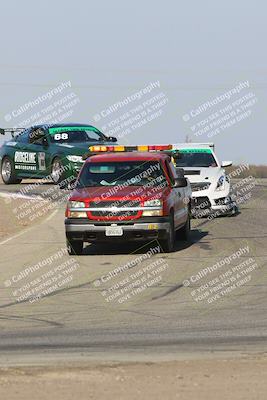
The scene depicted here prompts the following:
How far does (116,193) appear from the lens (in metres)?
14.4

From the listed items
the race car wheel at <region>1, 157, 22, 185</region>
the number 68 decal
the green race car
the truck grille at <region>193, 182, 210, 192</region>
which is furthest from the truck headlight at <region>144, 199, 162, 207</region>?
the race car wheel at <region>1, 157, 22, 185</region>

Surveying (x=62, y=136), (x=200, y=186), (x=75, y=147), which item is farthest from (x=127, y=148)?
(x=62, y=136)

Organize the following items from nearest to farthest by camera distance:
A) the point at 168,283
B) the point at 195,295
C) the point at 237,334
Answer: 1. the point at 237,334
2. the point at 195,295
3. the point at 168,283

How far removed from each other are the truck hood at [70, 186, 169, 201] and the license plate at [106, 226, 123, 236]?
464mm

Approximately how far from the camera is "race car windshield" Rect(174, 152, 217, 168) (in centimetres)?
2083

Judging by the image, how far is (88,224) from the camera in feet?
46.8

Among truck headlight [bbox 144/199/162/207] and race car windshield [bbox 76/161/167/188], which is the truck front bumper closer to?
truck headlight [bbox 144/199/162/207]

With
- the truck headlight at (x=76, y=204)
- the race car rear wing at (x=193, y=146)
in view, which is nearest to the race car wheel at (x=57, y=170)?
the race car rear wing at (x=193, y=146)

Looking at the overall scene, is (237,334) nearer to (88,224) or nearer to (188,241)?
(88,224)

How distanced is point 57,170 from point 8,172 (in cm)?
296

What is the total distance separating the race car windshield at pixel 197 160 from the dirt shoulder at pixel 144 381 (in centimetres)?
1386

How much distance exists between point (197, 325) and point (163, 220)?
17.1ft

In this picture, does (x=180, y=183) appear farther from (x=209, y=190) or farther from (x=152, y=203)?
(x=209, y=190)

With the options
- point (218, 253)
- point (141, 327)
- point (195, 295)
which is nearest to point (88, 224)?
point (218, 253)
